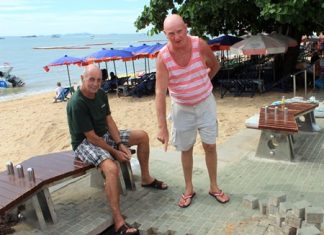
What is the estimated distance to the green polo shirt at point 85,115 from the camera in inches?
161

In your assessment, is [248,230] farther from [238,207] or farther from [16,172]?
[16,172]

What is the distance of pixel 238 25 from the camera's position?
49.4 feet

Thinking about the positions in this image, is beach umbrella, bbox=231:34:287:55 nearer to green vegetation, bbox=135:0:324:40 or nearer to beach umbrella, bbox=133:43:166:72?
green vegetation, bbox=135:0:324:40

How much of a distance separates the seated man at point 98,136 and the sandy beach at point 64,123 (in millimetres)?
2283

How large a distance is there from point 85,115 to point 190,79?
1.14m

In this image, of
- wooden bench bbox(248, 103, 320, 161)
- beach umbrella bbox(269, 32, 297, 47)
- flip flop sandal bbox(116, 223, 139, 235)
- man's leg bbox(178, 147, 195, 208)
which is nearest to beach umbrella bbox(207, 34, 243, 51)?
beach umbrella bbox(269, 32, 297, 47)

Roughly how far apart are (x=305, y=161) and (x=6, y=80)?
27.0 meters

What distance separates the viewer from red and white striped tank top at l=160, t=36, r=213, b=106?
379 centimetres

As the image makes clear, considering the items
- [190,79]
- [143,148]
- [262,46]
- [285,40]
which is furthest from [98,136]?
[285,40]

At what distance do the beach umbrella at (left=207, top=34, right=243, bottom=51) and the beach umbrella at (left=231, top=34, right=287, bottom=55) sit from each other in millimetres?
2118

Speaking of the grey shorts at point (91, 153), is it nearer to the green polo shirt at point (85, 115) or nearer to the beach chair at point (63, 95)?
the green polo shirt at point (85, 115)

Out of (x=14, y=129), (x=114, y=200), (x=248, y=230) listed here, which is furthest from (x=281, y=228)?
(x=14, y=129)

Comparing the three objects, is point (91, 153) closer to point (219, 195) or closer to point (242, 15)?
point (219, 195)

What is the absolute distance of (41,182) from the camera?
365cm
